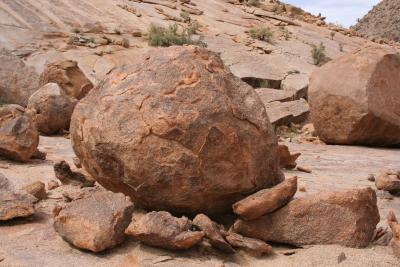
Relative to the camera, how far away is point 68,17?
1331cm

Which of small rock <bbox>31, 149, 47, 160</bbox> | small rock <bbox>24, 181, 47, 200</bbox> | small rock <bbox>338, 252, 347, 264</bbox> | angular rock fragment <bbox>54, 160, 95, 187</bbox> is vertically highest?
small rock <bbox>338, 252, 347, 264</bbox>

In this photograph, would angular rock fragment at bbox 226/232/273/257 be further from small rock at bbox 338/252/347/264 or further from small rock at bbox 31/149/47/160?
small rock at bbox 31/149/47/160

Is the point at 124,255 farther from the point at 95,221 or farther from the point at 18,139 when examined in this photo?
the point at 18,139

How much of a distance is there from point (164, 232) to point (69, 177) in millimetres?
1617

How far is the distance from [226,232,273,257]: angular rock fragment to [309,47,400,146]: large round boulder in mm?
4697

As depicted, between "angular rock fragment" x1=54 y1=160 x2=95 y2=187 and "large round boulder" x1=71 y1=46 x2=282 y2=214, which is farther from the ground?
"large round boulder" x1=71 y1=46 x2=282 y2=214

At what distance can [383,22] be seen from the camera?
89.2ft

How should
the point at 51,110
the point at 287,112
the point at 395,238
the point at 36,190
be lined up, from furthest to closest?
the point at 287,112, the point at 51,110, the point at 36,190, the point at 395,238

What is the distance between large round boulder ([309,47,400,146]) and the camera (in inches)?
297

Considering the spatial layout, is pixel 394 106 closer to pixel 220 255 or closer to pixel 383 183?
pixel 383 183

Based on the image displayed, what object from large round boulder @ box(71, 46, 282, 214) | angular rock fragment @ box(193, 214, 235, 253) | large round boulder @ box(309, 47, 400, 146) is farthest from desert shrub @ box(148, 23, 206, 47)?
angular rock fragment @ box(193, 214, 235, 253)

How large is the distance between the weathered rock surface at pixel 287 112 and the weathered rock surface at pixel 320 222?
619cm

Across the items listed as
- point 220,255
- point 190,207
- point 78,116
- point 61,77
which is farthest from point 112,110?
point 61,77

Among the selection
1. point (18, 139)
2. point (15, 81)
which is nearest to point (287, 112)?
point (15, 81)
